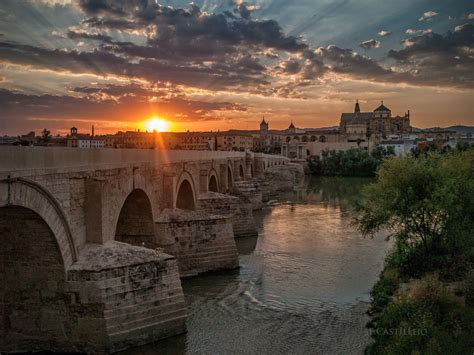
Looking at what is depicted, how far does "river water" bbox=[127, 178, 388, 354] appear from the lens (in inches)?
422

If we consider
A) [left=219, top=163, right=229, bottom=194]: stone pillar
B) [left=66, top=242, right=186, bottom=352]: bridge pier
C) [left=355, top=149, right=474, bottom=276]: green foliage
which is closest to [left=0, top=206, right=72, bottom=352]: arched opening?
[left=66, top=242, right=186, bottom=352]: bridge pier

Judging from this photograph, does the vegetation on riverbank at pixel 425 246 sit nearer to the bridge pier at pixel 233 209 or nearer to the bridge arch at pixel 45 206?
the bridge arch at pixel 45 206

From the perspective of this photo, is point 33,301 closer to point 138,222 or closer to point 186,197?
point 138,222

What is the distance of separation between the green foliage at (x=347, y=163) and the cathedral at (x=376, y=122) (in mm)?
53070

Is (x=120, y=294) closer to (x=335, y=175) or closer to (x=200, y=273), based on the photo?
(x=200, y=273)

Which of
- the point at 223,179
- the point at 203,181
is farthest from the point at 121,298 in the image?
the point at 223,179

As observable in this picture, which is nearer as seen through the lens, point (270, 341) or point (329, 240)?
point (270, 341)

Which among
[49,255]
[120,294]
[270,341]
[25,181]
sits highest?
[25,181]

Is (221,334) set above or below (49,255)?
below

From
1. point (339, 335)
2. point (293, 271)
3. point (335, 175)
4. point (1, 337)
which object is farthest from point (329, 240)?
point (335, 175)

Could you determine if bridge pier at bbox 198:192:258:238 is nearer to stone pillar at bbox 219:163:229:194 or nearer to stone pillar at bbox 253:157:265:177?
stone pillar at bbox 219:163:229:194

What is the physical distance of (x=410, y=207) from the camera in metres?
13.3

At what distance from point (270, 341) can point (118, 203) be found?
5.22m

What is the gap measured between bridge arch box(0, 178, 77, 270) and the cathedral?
117 m
